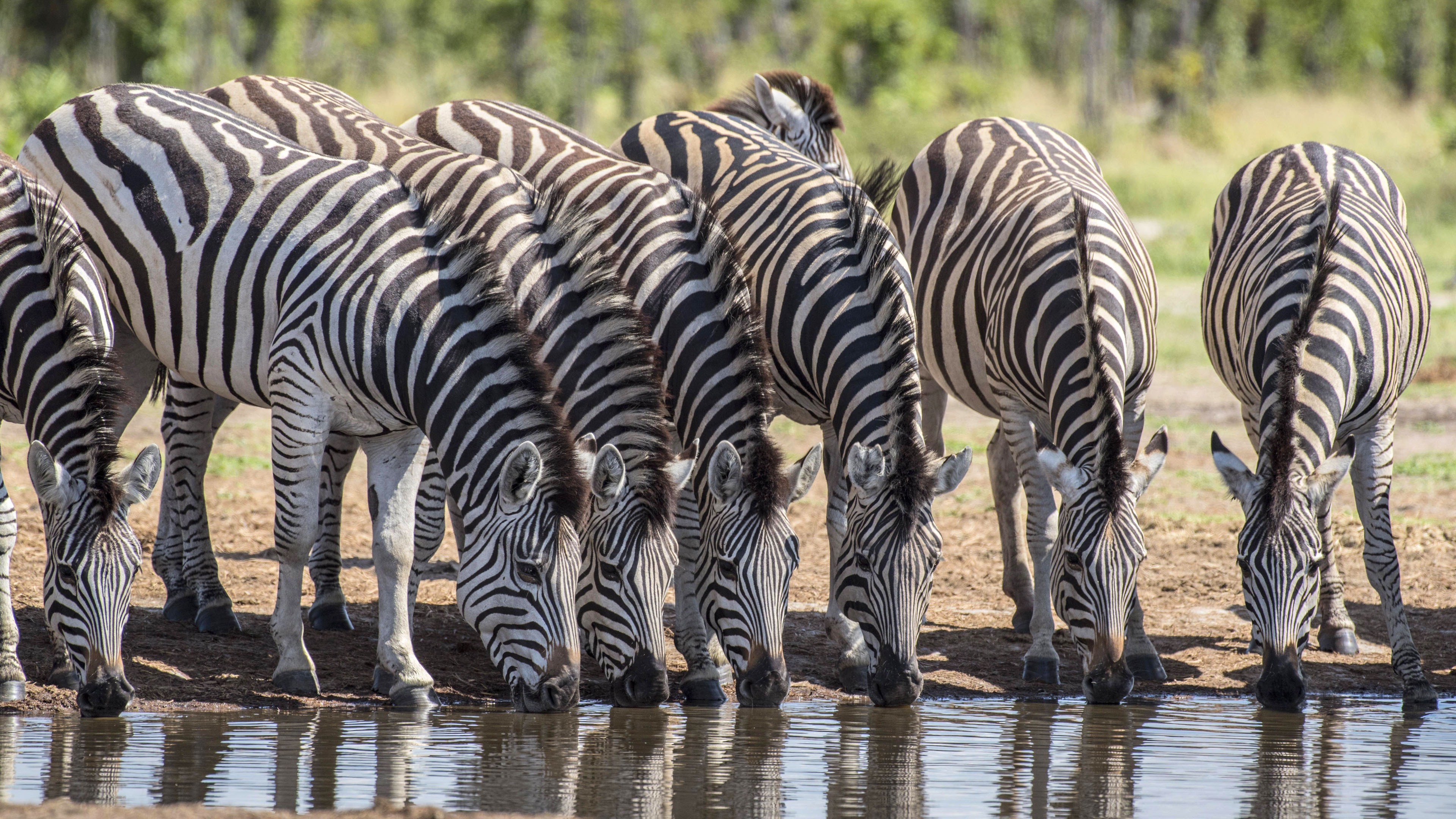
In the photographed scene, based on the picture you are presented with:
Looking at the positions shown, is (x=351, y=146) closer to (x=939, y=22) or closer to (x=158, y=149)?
(x=158, y=149)

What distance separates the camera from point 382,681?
23.2 ft

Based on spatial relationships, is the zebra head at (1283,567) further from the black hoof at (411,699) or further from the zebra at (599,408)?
the black hoof at (411,699)

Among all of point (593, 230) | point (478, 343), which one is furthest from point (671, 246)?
point (478, 343)

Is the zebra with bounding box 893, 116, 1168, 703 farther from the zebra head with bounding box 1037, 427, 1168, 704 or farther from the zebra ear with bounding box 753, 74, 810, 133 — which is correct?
the zebra ear with bounding box 753, 74, 810, 133

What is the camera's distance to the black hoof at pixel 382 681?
277 inches

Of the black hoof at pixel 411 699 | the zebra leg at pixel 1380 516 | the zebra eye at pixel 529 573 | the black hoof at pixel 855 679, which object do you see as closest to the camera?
the zebra eye at pixel 529 573

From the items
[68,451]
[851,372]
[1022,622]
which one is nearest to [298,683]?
[68,451]

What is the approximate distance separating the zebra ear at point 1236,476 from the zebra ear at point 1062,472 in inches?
24.0

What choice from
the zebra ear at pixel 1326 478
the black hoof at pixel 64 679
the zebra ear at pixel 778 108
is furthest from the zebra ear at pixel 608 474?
the zebra ear at pixel 778 108

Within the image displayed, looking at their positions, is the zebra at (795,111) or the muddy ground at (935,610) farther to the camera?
the zebra at (795,111)

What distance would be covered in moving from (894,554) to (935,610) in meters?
2.46

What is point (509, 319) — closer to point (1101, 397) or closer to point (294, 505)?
point (294, 505)

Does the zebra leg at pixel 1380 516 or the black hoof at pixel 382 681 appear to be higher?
the zebra leg at pixel 1380 516

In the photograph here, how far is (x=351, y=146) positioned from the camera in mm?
8695
